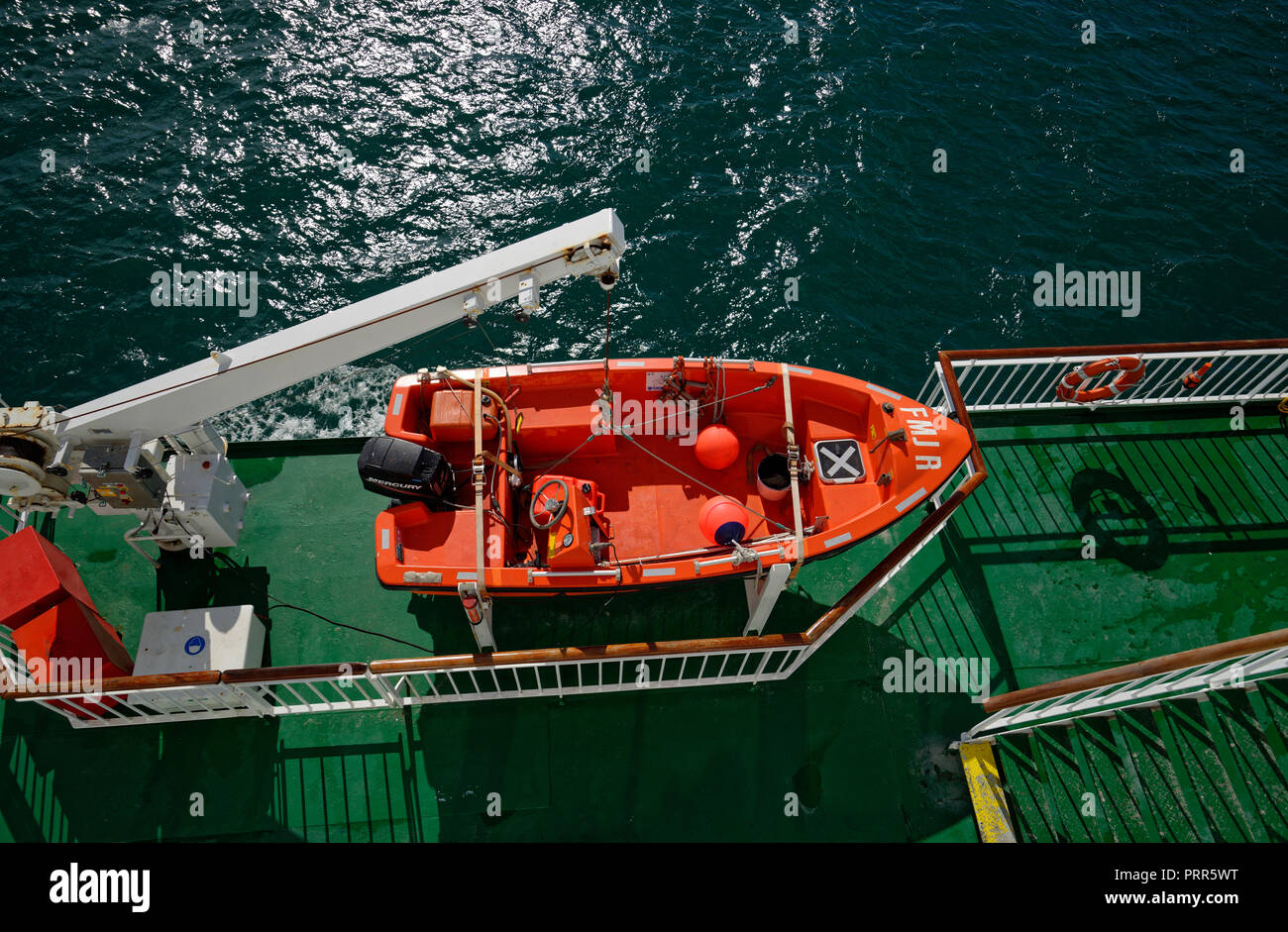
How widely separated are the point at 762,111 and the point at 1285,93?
38.2 ft

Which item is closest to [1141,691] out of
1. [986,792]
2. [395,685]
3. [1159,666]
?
[1159,666]

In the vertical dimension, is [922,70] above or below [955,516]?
above

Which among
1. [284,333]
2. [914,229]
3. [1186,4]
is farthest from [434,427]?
[1186,4]

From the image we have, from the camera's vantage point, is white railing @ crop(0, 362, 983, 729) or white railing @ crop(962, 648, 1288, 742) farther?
white railing @ crop(0, 362, 983, 729)

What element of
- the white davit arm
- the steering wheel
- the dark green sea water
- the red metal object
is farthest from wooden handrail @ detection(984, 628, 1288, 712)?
the red metal object

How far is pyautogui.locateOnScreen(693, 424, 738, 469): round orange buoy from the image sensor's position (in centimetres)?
799

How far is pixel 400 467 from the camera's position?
277 inches

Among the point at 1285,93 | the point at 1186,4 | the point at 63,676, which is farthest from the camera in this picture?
the point at 1186,4

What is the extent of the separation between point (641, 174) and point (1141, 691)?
1173cm

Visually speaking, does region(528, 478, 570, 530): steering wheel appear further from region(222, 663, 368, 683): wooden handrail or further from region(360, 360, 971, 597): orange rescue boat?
region(222, 663, 368, 683): wooden handrail

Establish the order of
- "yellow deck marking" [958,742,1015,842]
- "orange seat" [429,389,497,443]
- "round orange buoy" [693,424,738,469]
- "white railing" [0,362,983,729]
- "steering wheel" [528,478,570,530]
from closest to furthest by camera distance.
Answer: "white railing" [0,362,983,729], "yellow deck marking" [958,742,1015,842], "steering wheel" [528,478,570,530], "orange seat" [429,389,497,443], "round orange buoy" [693,424,738,469]

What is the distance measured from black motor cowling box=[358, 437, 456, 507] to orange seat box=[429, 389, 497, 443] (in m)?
0.44

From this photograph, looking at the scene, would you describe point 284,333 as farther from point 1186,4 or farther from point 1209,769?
point 1186,4

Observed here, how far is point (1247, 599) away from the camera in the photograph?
315 inches
